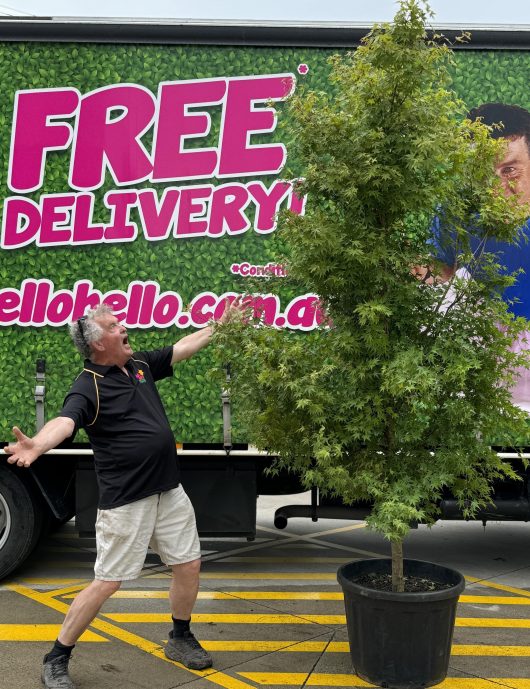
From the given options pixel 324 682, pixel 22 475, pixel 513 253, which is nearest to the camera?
pixel 324 682

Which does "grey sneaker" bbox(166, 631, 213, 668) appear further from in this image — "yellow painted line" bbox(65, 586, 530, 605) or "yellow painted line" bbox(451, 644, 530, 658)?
"yellow painted line" bbox(451, 644, 530, 658)

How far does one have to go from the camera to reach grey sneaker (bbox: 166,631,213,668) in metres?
4.45

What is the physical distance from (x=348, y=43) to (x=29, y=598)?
454 centimetres

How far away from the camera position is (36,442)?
3.72 metres

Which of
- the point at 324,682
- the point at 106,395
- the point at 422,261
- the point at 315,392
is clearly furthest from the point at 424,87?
the point at 324,682

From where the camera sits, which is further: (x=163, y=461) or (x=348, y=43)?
(x=348, y=43)

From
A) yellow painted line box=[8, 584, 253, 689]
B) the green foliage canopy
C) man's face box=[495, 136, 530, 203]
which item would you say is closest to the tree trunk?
the green foliage canopy

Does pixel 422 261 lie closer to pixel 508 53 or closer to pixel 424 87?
pixel 424 87

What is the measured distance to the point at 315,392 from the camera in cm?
408

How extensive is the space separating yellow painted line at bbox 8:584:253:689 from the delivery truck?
1148 millimetres

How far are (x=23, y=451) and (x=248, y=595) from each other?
2827 millimetres

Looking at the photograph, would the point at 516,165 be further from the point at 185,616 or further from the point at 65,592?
the point at 65,592

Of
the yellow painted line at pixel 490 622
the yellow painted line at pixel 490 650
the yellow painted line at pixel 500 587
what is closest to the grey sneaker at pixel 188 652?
the yellow painted line at pixel 490 650

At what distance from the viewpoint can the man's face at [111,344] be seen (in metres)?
4.35
